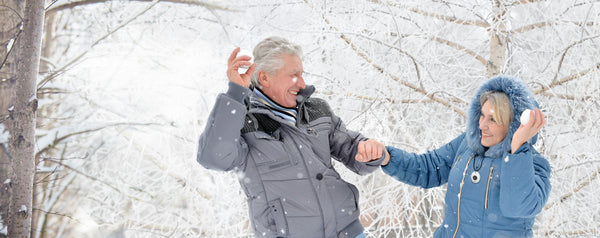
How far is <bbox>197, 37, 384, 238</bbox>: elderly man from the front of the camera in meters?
1.75

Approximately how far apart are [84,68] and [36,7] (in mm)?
1216

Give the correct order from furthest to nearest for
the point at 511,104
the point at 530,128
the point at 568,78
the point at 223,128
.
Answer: the point at 568,78 < the point at 511,104 < the point at 530,128 < the point at 223,128

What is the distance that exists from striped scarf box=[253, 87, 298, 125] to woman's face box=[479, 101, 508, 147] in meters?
0.87

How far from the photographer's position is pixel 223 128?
61.2 inches

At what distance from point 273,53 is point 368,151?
0.60 m

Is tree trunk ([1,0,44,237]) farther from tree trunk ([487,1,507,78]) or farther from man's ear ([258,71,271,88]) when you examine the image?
tree trunk ([487,1,507,78])

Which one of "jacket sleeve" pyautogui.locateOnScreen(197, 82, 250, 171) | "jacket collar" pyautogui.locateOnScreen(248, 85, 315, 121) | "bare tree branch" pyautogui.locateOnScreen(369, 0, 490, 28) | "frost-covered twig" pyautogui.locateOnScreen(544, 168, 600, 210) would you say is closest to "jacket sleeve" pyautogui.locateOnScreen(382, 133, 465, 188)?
"jacket collar" pyautogui.locateOnScreen(248, 85, 315, 121)

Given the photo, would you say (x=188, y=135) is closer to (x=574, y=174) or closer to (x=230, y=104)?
(x=230, y=104)

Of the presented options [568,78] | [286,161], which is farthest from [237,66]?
[568,78]

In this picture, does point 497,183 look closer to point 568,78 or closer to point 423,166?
point 423,166

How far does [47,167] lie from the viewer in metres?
3.00

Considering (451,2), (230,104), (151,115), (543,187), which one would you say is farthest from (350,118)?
(230,104)

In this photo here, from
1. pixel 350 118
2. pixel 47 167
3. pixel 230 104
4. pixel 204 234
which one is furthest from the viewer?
pixel 204 234

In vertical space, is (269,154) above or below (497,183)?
above
